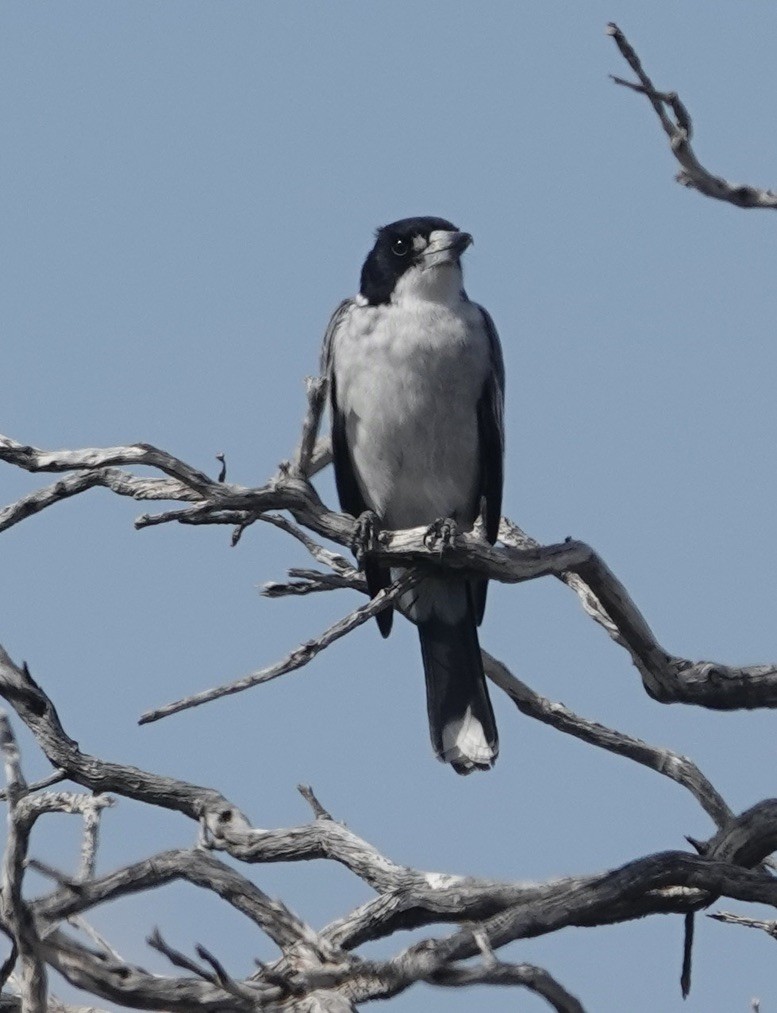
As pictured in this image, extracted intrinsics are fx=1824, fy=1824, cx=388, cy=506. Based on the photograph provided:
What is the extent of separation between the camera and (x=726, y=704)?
17.9ft

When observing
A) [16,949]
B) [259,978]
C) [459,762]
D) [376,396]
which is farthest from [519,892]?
[376,396]

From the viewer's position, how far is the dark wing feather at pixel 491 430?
7.12m

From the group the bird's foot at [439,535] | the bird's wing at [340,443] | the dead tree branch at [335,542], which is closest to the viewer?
the dead tree branch at [335,542]

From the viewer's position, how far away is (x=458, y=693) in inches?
287

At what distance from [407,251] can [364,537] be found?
4.84ft

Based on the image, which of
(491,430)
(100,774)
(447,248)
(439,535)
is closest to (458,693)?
(491,430)

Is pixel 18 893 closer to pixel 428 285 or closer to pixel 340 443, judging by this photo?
pixel 340 443

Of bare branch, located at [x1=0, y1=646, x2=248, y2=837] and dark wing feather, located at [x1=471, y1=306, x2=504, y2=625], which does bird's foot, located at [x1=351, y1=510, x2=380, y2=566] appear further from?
bare branch, located at [x1=0, y1=646, x2=248, y2=837]

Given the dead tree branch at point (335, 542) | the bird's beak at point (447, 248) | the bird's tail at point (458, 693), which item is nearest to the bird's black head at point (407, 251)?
the bird's beak at point (447, 248)

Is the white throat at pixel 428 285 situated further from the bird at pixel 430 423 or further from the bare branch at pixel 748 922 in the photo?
the bare branch at pixel 748 922

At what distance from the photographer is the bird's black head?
23.2 feet

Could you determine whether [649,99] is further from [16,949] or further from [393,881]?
[16,949]

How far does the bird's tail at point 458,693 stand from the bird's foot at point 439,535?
1.16 meters

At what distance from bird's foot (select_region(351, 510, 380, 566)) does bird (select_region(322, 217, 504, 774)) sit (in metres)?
0.32
